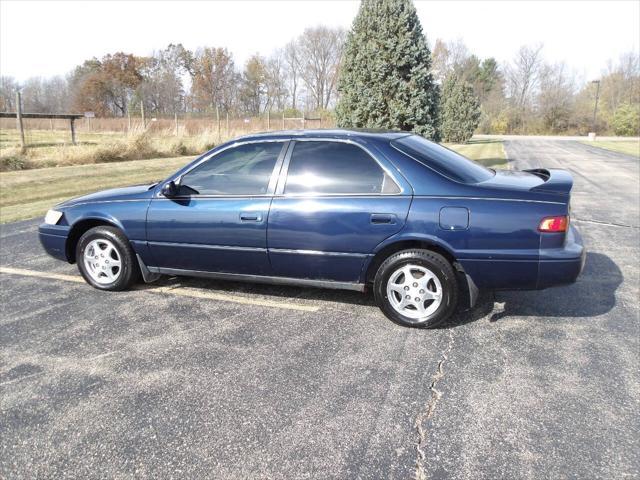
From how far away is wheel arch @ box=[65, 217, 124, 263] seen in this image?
473 centimetres

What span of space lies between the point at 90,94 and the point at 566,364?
70.7 m

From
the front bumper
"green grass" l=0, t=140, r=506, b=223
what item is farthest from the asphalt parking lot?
"green grass" l=0, t=140, r=506, b=223

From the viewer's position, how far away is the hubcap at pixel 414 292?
3845mm

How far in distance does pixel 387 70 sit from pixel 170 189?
35.9ft

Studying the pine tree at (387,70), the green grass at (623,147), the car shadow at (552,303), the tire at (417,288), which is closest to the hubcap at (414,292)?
the tire at (417,288)

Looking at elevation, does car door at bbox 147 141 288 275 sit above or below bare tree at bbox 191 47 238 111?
below

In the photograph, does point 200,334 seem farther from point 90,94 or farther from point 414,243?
point 90,94

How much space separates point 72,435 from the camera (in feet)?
8.64

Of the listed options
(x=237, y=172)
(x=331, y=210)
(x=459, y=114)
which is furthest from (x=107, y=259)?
(x=459, y=114)

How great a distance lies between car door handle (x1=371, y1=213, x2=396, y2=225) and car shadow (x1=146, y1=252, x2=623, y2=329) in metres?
0.95

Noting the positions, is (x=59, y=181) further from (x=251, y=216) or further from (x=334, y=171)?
(x=334, y=171)

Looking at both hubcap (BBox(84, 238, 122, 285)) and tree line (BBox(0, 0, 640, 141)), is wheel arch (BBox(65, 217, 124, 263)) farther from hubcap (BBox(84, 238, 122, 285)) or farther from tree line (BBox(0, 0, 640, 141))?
tree line (BBox(0, 0, 640, 141))

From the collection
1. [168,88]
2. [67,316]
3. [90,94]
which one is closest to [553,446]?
[67,316]

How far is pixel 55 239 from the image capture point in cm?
496
